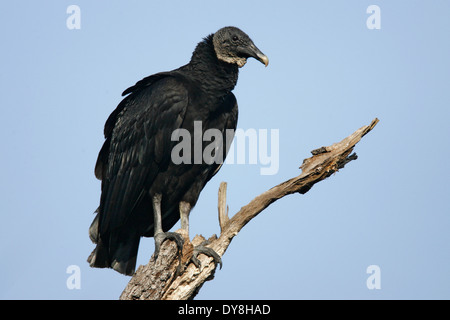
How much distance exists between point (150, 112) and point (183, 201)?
0.84 m

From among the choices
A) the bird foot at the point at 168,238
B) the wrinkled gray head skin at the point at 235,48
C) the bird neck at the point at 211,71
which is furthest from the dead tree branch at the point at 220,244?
the wrinkled gray head skin at the point at 235,48

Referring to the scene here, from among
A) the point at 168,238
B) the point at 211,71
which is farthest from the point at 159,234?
the point at 211,71

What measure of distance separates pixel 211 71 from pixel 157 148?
87cm

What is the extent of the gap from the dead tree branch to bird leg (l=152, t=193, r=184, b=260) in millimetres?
42

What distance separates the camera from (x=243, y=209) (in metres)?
4.49

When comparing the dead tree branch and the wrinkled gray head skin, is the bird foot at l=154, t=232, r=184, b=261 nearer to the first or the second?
the dead tree branch

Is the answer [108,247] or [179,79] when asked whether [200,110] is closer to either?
[179,79]

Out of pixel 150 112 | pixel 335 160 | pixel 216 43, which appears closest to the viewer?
pixel 335 160

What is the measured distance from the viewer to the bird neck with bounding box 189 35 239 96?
502 centimetres

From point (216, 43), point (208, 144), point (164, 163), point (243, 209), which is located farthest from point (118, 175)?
point (216, 43)

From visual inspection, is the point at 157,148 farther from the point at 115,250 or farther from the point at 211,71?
the point at 115,250

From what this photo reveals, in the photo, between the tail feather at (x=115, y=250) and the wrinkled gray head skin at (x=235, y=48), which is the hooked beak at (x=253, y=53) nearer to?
the wrinkled gray head skin at (x=235, y=48)

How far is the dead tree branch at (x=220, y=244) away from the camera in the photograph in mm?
4180

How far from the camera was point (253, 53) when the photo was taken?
520cm
